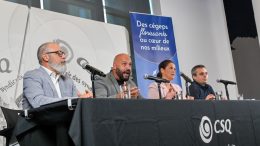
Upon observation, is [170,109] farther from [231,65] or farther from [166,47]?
[231,65]

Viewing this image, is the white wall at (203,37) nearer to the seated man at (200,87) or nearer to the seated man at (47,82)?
the seated man at (200,87)

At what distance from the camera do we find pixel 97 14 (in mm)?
5555

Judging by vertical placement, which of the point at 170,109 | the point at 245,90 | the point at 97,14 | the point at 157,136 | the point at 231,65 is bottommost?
the point at 157,136

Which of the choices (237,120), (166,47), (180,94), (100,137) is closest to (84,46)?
(166,47)

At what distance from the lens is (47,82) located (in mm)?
2801

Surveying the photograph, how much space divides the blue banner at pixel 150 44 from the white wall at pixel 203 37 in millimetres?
571

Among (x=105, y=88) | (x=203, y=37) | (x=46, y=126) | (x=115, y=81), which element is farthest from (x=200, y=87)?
(x=203, y=37)

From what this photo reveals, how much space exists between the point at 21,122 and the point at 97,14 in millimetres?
3599

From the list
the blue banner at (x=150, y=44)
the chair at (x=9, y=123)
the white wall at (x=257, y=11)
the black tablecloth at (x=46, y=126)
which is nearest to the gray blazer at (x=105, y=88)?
the chair at (x=9, y=123)

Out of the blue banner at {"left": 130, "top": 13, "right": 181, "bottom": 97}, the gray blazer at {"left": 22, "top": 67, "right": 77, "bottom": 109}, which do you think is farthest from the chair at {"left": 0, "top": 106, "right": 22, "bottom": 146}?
the blue banner at {"left": 130, "top": 13, "right": 181, "bottom": 97}

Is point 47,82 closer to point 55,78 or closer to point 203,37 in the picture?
point 55,78

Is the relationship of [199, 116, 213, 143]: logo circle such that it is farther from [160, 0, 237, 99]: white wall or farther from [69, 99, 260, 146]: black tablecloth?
[160, 0, 237, 99]: white wall

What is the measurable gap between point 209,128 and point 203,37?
451 centimetres

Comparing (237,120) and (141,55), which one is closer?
(237,120)
